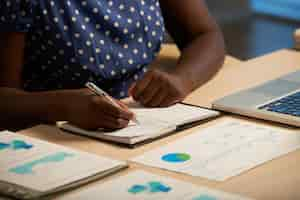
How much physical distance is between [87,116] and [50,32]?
1.26ft

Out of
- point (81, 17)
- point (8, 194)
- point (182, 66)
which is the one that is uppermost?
point (81, 17)

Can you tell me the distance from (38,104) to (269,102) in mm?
476

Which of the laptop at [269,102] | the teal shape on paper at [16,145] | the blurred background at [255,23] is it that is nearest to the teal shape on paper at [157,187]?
the teal shape on paper at [16,145]

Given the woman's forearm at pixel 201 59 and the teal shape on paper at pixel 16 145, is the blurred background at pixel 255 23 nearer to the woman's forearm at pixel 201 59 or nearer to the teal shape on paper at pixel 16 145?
the woman's forearm at pixel 201 59

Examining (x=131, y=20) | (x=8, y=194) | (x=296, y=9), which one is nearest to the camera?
(x=8, y=194)

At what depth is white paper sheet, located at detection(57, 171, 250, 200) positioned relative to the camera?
116 centimetres

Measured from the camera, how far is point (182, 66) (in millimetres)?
1906

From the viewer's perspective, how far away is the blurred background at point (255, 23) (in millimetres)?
4301

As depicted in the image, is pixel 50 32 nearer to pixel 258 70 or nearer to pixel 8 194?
pixel 258 70

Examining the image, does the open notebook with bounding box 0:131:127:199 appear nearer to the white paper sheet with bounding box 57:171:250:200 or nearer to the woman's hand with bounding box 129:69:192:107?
the white paper sheet with bounding box 57:171:250:200

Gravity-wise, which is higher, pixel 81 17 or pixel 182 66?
pixel 81 17

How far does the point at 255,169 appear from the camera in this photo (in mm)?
1280

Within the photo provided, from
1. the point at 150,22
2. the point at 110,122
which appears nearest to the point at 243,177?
the point at 110,122

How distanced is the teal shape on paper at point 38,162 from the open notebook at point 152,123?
136 mm
